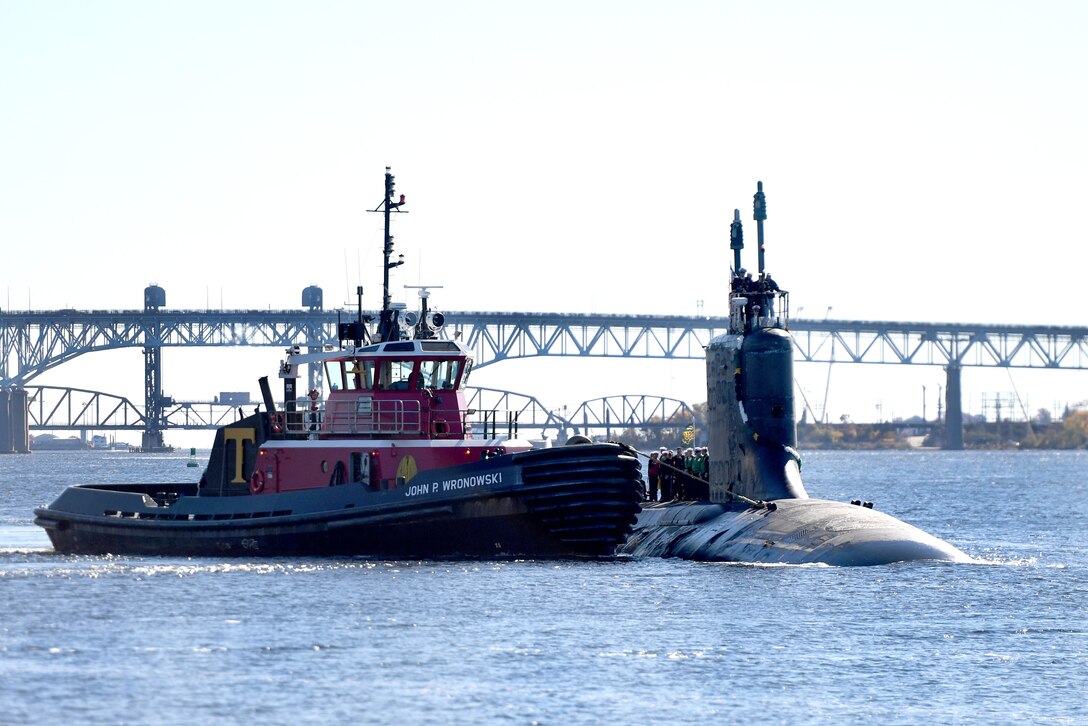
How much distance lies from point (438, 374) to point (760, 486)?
25.9 feet

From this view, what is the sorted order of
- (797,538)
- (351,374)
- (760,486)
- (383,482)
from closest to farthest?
(797,538) < (383,482) < (760,486) < (351,374)

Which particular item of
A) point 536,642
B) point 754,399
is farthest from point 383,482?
point 536,642

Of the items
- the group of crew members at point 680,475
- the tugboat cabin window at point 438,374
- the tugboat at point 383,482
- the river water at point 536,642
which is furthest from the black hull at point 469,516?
the group of crew members at point 680,475

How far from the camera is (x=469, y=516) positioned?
40719 mm

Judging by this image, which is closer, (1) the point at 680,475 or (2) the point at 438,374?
(2) the point at 438,374

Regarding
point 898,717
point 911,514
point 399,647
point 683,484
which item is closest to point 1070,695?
point 898,717

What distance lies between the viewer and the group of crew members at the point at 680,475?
47.4 m

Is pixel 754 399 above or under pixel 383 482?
above

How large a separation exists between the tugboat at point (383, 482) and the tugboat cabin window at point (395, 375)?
0.08 ft

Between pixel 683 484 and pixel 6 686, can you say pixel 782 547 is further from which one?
pixel 6 686

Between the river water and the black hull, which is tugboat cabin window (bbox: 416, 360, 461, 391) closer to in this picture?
the black hull

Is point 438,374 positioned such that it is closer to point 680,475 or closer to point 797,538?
point 680,475

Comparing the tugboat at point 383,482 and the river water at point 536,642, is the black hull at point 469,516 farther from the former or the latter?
the river water at point 536,642

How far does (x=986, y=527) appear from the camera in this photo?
69.5 metres
